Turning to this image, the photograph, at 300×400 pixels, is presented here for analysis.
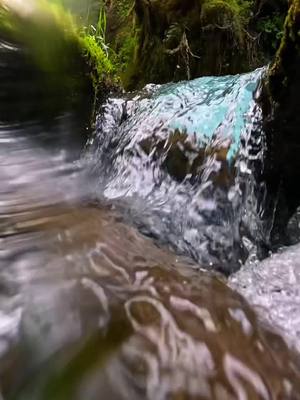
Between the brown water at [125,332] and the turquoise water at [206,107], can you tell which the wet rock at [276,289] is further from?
the turquoise water at [206,107]

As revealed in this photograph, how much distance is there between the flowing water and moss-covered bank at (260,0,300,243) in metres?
0.10

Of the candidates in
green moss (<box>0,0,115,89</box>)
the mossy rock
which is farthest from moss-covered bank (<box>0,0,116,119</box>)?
the mossy rock

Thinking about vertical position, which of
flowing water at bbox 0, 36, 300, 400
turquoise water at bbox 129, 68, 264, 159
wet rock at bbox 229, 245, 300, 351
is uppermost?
turquoise water at bbox 129, 68, 264, 159

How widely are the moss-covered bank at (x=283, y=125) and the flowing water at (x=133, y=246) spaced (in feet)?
0.32

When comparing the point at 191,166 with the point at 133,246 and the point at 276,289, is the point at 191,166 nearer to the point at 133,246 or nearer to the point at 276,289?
the point at 133,246

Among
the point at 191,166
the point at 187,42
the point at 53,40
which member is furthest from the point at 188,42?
the point at 191,166

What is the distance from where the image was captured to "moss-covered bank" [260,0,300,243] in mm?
2330

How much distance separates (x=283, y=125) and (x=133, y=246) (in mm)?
1081

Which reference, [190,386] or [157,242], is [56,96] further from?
[190,386]

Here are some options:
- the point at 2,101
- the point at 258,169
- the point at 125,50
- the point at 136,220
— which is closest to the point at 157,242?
the point at 136,220

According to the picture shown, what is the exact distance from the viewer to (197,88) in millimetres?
3584

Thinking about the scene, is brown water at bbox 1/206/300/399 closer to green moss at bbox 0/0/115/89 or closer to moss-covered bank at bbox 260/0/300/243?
moss-covered bank at bbox 260/0/300/243

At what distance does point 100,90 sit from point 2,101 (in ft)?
2.73

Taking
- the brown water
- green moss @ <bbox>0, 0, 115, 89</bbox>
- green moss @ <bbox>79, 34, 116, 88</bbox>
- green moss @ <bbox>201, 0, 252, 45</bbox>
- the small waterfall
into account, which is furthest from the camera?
green moss @ <bbox>201, 0, 252, 45</bbox>
